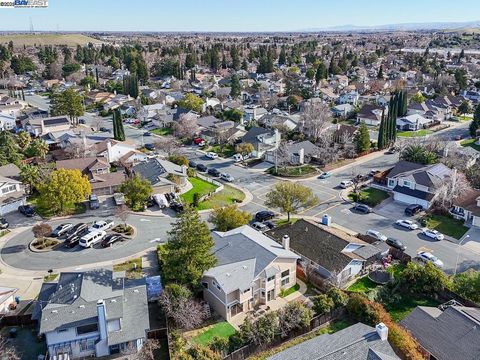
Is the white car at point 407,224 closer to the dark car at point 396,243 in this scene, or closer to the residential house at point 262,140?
the dark car at point 396,243

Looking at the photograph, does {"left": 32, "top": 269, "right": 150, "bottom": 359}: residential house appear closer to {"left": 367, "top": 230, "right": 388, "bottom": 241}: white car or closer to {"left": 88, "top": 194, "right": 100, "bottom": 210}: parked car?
{"left": 88, "top": 194, "right": 100, "bottom": 210}: parked car

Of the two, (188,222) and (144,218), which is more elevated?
(188,222)

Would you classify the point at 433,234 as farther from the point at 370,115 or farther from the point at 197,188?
the point at 370,115

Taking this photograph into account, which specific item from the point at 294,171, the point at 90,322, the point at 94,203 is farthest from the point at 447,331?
the point at 94,203

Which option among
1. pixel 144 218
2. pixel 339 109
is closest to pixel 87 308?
pixel 144 218

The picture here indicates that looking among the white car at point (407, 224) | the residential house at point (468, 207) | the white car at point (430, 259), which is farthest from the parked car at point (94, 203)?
the residential house at point (468, 207)

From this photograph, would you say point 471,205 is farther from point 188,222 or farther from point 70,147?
point 70,147
